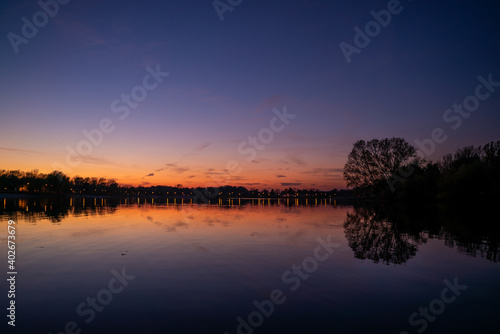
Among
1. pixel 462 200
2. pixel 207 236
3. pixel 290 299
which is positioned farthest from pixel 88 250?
pixel 462 200

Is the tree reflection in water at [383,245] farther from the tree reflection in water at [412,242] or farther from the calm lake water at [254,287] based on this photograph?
the calm lake water at [254,287]

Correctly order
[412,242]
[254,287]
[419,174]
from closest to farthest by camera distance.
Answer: [254,287] → [412,242] → [419,174]

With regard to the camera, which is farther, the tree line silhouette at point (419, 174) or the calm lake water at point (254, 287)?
the tree line silhouette at point (419, 174)

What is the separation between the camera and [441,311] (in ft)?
33.7

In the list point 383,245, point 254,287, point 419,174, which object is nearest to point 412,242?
point 383,245

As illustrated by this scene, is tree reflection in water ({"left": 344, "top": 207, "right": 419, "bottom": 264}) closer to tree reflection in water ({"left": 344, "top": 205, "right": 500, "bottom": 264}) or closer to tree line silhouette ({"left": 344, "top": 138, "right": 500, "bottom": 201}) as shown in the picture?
tree reflection in water ({"left": 344, "top": 205, "right": 500, "bottom": 264})

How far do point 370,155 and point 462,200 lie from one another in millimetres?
30734

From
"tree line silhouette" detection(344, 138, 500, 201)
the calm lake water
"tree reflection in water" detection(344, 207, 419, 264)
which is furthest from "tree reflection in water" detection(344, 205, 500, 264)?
"tree line silhouette" detection(344, 138, 500, 201)

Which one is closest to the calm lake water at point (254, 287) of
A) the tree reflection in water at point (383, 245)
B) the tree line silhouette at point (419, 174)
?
the tree reflection in water at point (383, 245)

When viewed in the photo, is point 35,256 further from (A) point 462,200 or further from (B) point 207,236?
(A) point 462,200

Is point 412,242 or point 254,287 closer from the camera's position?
point 254,287

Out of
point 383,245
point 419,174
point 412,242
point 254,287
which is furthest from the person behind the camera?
point 419,174

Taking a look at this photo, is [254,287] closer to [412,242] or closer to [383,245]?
[383,245]

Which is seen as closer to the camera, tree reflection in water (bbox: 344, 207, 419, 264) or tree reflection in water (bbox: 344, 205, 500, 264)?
tree reflection in water (bbox: 344, 207, 419, 264)
